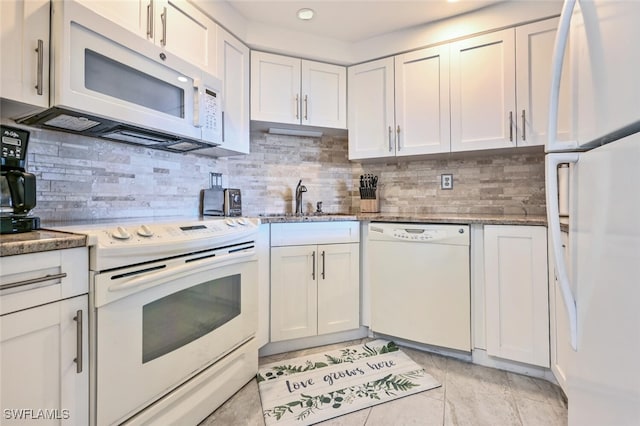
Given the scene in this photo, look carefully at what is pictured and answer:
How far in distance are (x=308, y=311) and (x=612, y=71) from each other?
1902 mm

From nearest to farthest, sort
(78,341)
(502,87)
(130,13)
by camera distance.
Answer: (78,341) < (130,13) < (502,87)

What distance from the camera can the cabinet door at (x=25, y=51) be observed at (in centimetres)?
104

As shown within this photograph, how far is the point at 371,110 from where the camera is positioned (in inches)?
98.3

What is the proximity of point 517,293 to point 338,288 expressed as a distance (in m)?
1.10

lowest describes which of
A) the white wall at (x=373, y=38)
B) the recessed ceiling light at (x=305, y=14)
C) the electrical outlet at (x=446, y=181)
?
the electrical outlet at (x=446, y=181)

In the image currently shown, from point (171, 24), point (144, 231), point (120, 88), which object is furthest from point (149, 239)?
point (171, 24)

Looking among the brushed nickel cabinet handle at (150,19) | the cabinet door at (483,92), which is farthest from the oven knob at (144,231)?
the cabinet door at (483,92)

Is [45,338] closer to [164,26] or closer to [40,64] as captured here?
[40,64]

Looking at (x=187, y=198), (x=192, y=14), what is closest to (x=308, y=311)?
(x=187, y=198)

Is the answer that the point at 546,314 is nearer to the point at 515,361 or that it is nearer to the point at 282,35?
the point at 515,361

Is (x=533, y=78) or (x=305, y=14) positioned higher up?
(x=305, y=14)

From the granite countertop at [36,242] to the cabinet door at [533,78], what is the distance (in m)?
2.42

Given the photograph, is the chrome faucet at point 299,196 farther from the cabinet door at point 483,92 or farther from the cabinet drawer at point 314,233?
the cabinet door at point 483,92

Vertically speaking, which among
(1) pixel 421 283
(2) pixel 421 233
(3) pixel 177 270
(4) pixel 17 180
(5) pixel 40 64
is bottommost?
(1) pixel 421 283
